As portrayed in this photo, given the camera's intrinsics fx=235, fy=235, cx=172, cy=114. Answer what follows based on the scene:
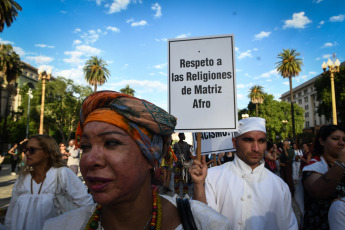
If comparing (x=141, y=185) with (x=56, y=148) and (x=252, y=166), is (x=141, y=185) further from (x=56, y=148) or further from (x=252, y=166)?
(x=56, y=148)

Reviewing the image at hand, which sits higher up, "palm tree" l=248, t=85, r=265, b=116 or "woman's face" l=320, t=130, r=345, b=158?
"palm tree" l=248, t=85, r=265, b=116

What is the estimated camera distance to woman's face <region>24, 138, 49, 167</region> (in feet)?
10.9

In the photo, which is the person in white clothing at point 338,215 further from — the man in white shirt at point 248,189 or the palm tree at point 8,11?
the palm tree at point 8,11

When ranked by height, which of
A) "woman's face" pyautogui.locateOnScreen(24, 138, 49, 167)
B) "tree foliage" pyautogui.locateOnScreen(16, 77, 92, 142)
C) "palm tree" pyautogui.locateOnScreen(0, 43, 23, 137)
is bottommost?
"woman's face" pyautogui.locateOnScreen(24, 138, 49, 167)

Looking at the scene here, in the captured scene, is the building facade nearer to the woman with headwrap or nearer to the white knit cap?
the white knit cap

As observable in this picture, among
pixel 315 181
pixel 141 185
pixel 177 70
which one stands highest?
pixel 177 70

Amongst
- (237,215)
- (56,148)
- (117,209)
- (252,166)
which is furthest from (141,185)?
(56,148)

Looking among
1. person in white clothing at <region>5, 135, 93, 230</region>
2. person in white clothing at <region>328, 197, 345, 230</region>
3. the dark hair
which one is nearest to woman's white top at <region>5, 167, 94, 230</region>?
person in white clothing at <region>5, 135, 93, 230</region>

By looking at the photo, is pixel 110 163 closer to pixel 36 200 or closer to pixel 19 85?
pixel 36 200

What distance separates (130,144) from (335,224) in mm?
2034

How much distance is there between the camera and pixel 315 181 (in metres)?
2.58

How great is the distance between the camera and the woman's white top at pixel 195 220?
1425 millimetres

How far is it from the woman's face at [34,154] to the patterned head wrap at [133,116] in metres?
2.30

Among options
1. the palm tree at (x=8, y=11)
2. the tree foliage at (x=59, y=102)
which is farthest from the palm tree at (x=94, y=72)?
the palm tree at (x=8, y=11)
